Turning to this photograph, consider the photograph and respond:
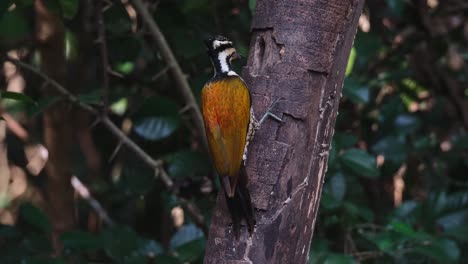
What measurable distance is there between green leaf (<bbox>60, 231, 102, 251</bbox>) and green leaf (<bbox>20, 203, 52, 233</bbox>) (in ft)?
0.28

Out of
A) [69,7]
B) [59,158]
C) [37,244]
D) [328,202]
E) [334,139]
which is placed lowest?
[37,244]

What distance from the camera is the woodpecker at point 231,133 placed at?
216 cm

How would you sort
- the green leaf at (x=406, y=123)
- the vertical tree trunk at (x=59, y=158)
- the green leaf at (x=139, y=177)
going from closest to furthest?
the green leaf at (x=139, y=177) < the green leaf at (x=406, y=123) < the vertical tree trunk at (x=59, y=158)

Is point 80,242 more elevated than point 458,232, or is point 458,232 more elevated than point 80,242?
point 458,232

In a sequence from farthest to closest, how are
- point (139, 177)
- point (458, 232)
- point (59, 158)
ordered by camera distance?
point (59, 158)
point (139, 177)
point (458, 232)

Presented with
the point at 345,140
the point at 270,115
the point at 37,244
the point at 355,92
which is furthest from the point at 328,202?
the point at 37,244

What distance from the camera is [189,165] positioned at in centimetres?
334

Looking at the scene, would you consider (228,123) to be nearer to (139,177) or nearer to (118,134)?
(118,134)

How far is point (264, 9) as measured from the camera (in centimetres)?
233

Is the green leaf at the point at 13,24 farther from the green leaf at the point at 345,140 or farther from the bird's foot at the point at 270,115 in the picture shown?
the bird's foot at the point at 270,115

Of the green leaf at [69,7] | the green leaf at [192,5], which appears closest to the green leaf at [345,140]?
the green leaf at [192,5]

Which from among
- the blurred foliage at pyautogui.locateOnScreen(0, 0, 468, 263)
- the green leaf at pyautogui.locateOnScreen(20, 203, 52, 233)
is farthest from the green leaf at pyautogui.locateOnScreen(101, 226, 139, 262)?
the green leaf at pyautogui.locateOnScreen(20, 203, 52, 233)

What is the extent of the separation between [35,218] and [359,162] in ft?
4.62

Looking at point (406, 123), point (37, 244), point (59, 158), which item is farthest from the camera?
point (59, 158)
